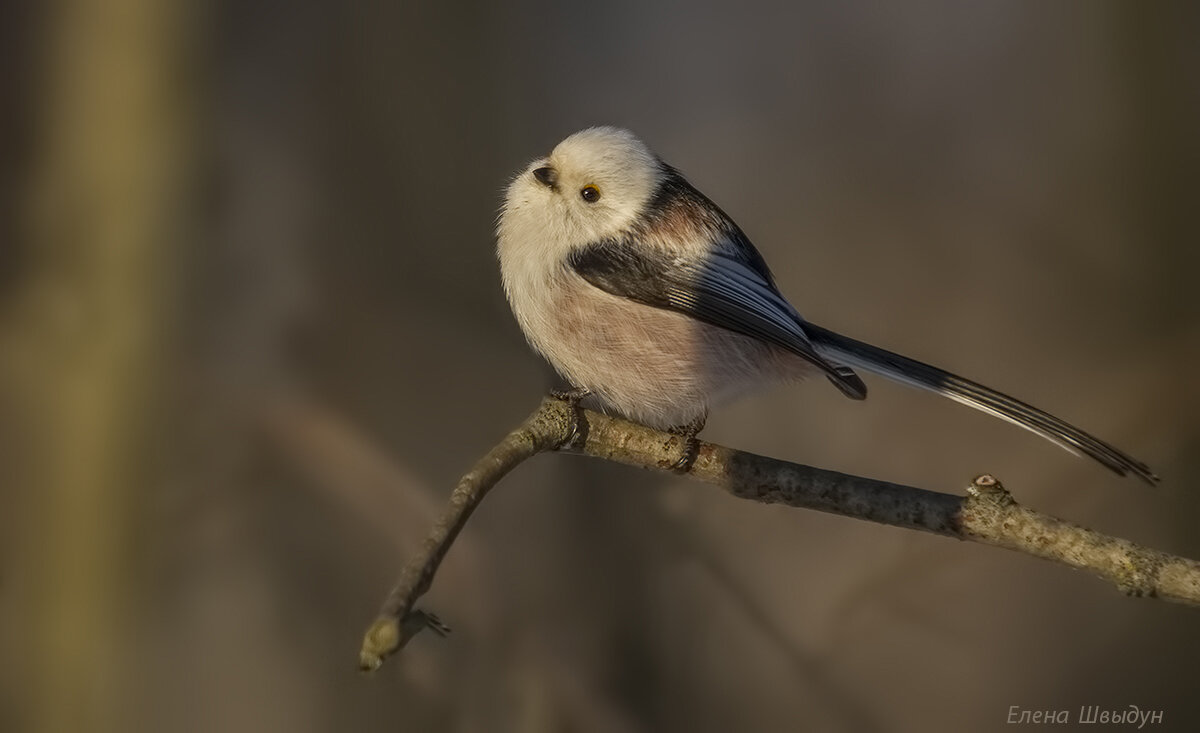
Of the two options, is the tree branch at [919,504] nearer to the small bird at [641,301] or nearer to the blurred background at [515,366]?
the small bird at [641,301]

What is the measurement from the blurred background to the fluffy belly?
0.56 meters

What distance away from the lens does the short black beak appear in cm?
153

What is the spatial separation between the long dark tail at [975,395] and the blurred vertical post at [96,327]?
1.38 m

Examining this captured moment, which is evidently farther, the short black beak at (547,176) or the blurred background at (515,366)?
the blurred background at (515,366)

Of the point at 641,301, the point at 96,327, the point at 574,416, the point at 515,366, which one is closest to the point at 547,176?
the point at 641,301

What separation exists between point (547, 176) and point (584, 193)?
6 cm

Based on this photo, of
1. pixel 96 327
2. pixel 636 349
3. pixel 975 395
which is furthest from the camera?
pixel 96 327

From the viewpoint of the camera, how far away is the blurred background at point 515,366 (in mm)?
1996

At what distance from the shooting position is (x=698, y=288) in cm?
146

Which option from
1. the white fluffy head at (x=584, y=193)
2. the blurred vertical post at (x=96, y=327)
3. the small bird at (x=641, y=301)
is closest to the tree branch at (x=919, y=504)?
the small bird at (x=641, y=301)

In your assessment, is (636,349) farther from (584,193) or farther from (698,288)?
(584,193)

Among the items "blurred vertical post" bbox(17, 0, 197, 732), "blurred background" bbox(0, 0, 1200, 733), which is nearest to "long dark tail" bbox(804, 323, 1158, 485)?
"blurred background" bbox(0, 0, 1200, 733)

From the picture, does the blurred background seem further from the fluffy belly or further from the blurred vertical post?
the fluffy belly

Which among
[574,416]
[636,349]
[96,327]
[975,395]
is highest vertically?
[975,395]
